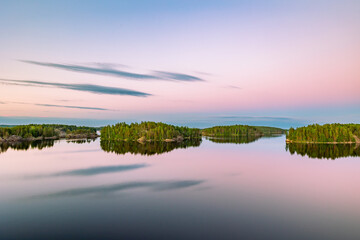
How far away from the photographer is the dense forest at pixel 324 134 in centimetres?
14488

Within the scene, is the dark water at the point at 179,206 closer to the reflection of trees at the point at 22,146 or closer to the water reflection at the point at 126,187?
the water reflection at the point at 126,187

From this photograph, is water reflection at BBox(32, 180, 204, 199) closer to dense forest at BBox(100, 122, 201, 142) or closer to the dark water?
the dark water

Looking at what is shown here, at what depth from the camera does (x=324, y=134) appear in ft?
479

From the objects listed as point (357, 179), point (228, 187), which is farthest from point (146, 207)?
point (357, 179)

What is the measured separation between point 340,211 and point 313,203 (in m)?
3.62

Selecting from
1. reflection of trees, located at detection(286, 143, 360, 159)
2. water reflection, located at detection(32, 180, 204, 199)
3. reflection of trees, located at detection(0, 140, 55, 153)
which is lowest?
reflection of trees, located at detection(0, 140, 55, 153)

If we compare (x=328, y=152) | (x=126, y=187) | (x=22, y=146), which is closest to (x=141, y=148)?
(x=22, y=146)

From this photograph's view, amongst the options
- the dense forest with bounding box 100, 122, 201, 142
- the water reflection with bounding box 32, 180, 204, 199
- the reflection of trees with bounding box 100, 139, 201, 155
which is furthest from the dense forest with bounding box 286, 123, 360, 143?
the water reflection with bounding box 32, 180, 204, 199

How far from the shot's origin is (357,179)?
50750 mm

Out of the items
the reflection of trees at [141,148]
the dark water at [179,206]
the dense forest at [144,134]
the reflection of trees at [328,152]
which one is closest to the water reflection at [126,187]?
the dark water at [179,206]

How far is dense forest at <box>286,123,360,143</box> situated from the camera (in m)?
145

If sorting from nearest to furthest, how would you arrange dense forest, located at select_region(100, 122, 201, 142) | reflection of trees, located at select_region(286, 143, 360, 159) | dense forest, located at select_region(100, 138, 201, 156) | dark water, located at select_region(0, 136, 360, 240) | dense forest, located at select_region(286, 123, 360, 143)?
1. dark water, located at select_region(0, 136, 360, 240)
2. reflection of trees, located at select_region(286, 143, 360, 159)
3. dense forest, located at select_region(100, 138, 201, 156)
4. dense forest, located at select_region(286, 123, 360, 143)
5. dense forest, located at select_region(100, 122, 201, 142)

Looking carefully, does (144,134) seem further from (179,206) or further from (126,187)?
(179,206)

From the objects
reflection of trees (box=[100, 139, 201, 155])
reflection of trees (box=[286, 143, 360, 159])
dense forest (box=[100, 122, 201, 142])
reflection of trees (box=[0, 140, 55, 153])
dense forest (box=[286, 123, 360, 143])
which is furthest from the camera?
dense forest (box=[100, 122, 201, 142])
